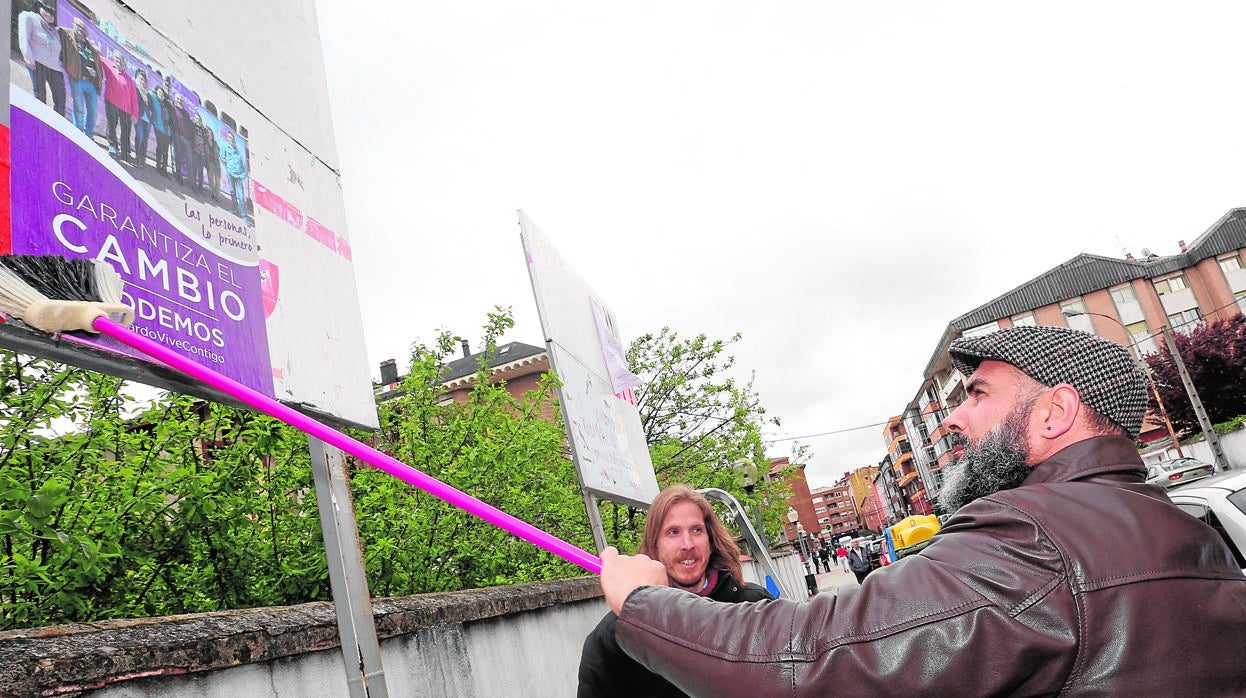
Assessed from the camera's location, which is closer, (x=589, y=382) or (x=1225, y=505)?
(x=1225, y=505)

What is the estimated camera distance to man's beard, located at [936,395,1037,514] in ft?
5.43

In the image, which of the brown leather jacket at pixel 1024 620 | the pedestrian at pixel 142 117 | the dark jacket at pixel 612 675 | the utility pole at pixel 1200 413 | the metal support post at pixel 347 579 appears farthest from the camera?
the utility pole at pixel 1200 413

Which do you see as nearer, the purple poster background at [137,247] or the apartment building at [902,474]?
the purple poster background at [137,247]

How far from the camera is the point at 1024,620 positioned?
4.09 ft

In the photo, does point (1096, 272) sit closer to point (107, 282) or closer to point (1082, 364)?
point (1082, 364)

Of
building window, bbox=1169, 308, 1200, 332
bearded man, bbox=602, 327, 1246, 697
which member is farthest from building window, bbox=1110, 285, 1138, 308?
bearded man, bbox=602, 327, 1246, 697

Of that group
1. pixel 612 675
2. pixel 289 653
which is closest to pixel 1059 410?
pixel 612 675

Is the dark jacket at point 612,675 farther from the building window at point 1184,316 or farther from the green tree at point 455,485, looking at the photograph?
the building window at point 1184,316

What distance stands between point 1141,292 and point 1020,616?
218 ft

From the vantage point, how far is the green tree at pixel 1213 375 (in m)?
42.8

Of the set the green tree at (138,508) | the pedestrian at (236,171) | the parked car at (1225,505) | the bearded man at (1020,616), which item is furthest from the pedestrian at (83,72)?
the parked car at (1225,505)

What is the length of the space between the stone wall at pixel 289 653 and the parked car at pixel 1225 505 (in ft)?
14.7

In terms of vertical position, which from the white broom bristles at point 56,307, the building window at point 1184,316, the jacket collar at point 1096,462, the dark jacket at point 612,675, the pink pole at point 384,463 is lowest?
the dark jacket at point 612,675

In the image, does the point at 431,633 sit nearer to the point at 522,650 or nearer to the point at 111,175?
the point at 522,650
